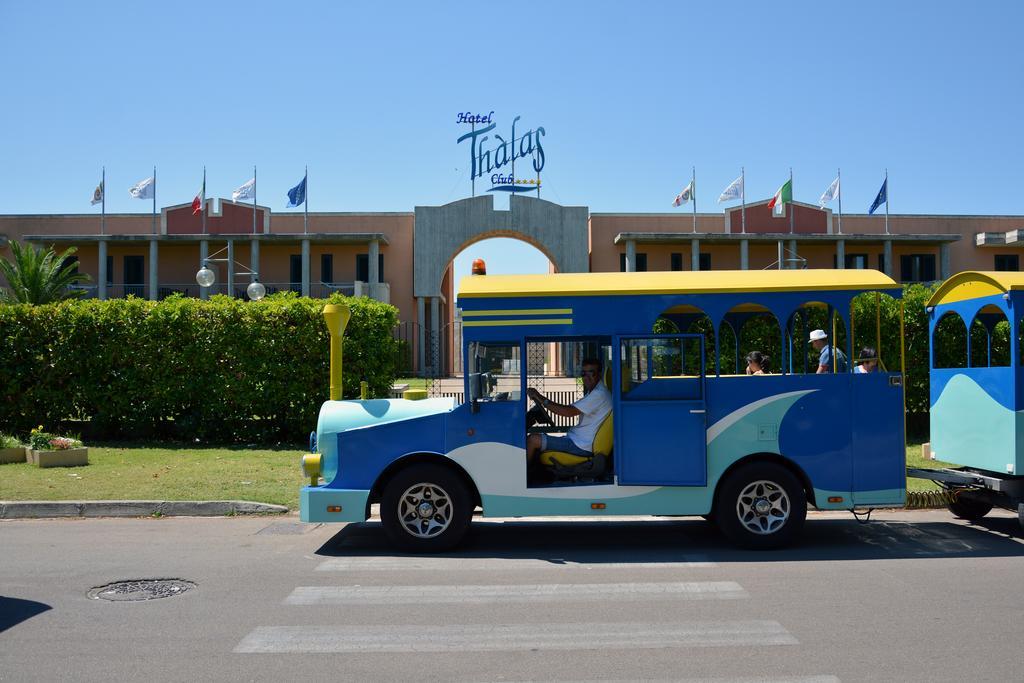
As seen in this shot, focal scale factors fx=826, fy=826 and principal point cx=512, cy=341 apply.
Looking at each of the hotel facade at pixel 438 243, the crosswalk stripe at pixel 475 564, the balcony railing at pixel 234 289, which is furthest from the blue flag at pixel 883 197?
the crosswalk stripe at pixel 475 564

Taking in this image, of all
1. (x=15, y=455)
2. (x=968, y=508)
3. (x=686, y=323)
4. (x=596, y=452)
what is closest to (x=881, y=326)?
(x=968, y=508)

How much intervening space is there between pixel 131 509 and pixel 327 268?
3472cm

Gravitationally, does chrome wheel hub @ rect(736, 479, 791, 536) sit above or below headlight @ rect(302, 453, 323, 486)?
below

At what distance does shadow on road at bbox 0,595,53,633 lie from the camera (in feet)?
18.4

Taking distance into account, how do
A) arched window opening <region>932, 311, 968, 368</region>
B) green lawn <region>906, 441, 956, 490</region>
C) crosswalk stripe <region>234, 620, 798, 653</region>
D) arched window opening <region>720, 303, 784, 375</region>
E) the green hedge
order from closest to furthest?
crosswalk stripe <region>234, 620, 798, 653</region>, arched window opening <region>720, 303, 784, 375</region>, green lawn <region>906, 441, 956, 490</region>, arched window opening <region>932, 311, 968, 368</region>, the green hedge

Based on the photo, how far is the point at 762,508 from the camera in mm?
7691

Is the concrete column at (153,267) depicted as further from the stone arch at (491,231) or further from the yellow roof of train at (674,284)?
the yellow roof of train at (674,284)

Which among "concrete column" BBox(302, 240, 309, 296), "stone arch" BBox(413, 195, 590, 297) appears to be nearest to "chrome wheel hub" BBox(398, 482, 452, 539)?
"stone arch" BBox(413, 195, 590, 297)

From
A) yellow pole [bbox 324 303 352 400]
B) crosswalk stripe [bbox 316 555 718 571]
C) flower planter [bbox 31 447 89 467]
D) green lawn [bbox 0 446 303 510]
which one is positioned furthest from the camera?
flower planter [bbox 31 447 89 467]

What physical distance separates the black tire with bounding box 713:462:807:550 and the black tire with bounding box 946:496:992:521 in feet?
8.48

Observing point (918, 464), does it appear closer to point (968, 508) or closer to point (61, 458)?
point (968, 508)

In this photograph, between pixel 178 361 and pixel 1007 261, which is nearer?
pixel 178 361

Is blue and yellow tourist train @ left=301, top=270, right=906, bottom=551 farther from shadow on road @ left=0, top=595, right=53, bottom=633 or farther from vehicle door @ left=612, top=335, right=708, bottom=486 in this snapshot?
shadow on road @ left=0, top=595, right=53, bottom=633

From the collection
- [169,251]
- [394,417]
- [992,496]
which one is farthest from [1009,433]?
[169,251]
